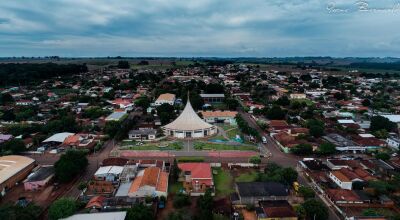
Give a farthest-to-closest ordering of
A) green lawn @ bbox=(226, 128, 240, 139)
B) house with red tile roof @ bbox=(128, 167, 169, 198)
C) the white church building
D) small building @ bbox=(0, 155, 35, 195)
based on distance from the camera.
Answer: green lawn @ bbox=(226, 128, 240, 139) < the white church building < small building @ bbox=(0, 155, 35, 195) < house with red tile roof @ bbox=(128, 167, 169, 198)

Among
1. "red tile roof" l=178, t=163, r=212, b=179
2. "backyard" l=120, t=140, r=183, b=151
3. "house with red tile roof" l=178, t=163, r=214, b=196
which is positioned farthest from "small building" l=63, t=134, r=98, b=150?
"house with red tile roof" l=178, t=163, r=214, b=196

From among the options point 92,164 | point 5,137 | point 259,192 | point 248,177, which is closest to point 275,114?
point 248,177

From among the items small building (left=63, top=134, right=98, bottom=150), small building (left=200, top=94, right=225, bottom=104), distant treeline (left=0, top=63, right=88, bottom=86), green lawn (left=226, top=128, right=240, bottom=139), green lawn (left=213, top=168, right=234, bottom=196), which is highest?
distant treeline (left=0, top=63, right=88, bottom=86)

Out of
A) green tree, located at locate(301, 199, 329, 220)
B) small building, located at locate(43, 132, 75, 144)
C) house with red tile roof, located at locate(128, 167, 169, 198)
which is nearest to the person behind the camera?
green tree, located at locate(301, 199, 329, 220)

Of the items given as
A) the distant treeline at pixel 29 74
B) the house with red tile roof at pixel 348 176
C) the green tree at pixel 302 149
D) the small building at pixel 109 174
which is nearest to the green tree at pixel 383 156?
the house with red tile roof at pixel 348 176

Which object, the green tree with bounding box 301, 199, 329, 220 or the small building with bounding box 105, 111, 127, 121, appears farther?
the small building with bounding box 105, 111, 127, 121

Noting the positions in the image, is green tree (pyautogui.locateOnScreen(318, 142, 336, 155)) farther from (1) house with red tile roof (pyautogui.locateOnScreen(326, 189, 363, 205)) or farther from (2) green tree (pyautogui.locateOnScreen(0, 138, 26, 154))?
(2) green tree (pyautogui.locateOnScreen(0, 138, 26, 154))

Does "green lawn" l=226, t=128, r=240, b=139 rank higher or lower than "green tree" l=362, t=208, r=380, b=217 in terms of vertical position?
higher
